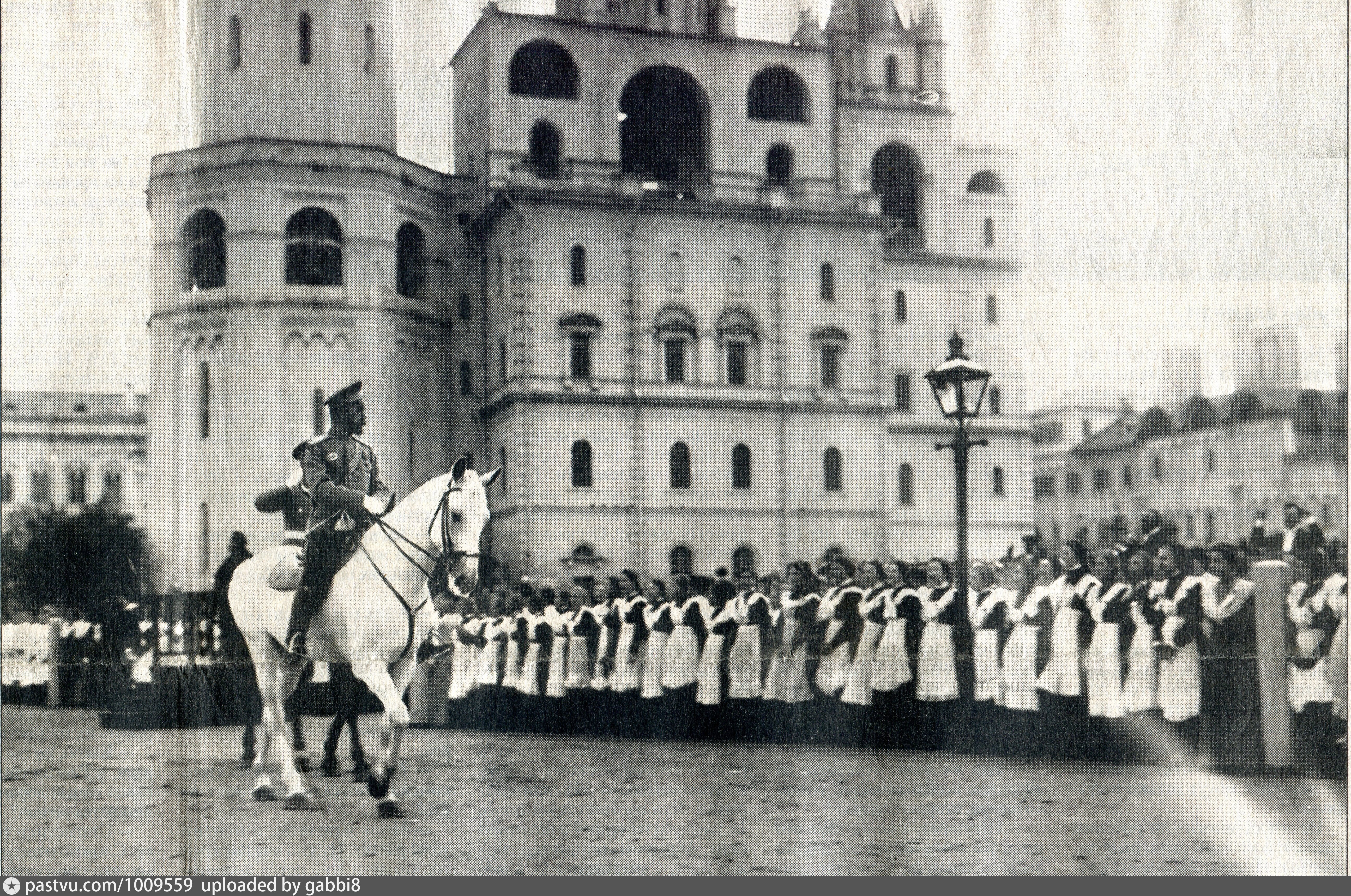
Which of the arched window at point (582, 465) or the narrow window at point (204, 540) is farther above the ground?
the arched window at point (582, 465)

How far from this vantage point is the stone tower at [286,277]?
6152 millimetres

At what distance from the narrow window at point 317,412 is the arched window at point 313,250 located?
0.51 metres

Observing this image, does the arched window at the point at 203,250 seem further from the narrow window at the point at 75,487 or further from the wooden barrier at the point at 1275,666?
the wooden barrier at the point at 1275,666

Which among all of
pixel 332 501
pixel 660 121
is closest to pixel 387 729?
pixel 332 501

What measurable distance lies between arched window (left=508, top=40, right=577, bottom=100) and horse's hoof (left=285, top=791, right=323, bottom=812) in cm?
290

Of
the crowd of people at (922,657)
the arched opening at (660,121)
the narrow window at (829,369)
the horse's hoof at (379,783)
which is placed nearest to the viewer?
the horse's hoof at (379,783)

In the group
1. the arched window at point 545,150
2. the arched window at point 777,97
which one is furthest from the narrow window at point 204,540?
the arched window at point 777,97

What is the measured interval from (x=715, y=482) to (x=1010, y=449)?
1352mm

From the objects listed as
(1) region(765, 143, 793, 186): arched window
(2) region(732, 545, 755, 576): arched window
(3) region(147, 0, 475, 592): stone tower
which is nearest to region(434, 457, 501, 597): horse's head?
(3) region(147, 0, 475, 592): stone tower

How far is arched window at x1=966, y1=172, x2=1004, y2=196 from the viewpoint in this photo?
6562 millimetres

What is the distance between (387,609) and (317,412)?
1486 millimetres

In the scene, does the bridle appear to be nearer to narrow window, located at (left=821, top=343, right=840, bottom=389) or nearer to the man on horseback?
the man on horseback

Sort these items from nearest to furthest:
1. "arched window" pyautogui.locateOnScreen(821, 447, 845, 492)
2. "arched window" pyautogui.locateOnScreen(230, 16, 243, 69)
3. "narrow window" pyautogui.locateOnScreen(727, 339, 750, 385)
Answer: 1. "arched window" pyautogui.locateOnScreen(230, 16, 243, 69)
2. "narrow window" pyautogui.locateOnScreen(727, 339, 750, 385)
3. "arched window" pyautogui.locateOnScreen(821, 447, 845, 492)

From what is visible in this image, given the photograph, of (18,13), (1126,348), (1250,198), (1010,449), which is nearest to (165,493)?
(18,13)
